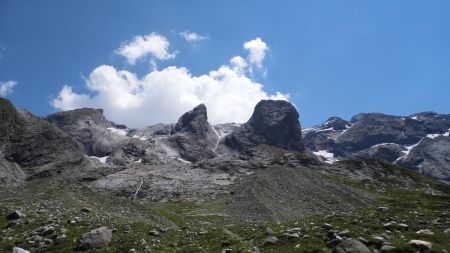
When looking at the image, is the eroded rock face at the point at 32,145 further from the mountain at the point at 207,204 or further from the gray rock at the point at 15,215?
the gray rock at the point at 15,215

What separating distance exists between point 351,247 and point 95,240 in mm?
17248

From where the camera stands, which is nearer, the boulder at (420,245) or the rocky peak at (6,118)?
the boulder at (420,245)

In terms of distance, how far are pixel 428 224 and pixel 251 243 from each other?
14.9 m

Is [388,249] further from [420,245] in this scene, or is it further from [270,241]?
[270,241]

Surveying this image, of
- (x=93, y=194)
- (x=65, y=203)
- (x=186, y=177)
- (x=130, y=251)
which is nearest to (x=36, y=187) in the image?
(x=93, y=194)

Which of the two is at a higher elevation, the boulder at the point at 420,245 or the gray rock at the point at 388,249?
the boulder at the point at 420,245

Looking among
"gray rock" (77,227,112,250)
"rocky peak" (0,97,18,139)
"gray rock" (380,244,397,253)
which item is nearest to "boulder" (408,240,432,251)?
"gray rock" (380,244,397,253)

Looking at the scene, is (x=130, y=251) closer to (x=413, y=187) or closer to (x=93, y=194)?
(x=93, y=194)

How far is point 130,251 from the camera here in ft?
90.2

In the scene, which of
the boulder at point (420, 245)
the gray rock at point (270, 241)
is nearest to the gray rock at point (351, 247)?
the boulder at point (420, 245)

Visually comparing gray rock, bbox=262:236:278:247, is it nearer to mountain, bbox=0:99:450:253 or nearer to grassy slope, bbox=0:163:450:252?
mountain, bbox=0:99:450:253

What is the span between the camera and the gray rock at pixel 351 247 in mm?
24906

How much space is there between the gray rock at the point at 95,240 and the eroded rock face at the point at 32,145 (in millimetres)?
115738

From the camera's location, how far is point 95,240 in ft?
95.7
